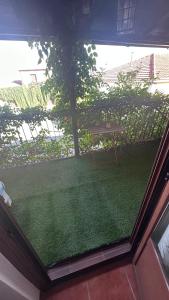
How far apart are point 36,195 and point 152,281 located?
5.04 feet

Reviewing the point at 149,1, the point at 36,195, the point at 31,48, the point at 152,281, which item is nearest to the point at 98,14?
the point at 149,1

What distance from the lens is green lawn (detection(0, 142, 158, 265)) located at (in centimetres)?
157

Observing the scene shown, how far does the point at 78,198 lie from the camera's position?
2.03 metres

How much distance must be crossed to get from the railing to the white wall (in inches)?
73.9

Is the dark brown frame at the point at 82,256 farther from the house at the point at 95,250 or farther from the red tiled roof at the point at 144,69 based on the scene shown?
the red tiled roof at the point at 144,69

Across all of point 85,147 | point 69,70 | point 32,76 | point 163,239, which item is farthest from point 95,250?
point 32,76

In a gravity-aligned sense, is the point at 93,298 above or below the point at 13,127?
below

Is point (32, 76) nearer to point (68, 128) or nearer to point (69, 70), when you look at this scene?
point (69, 70)

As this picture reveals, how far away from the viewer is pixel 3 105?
231 cm

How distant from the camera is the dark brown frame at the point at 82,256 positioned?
2.62 ft

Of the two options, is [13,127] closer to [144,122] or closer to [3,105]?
[3,105]

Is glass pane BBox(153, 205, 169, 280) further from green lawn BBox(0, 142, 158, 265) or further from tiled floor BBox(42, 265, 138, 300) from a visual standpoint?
green lawn BBox(0, 142, 158, 265)

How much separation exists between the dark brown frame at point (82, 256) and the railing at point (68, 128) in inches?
66.8

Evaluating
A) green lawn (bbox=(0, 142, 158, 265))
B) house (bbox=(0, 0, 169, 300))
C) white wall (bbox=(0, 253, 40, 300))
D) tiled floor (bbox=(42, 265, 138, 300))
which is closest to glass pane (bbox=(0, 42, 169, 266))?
green lawn (bbox=(0, 142, 158, 265))
